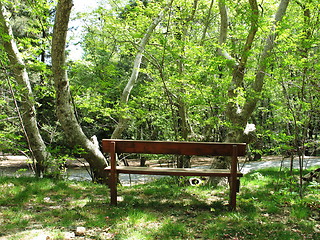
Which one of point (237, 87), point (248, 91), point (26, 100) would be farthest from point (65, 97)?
point (248, 91)

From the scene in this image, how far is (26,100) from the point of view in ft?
21.0

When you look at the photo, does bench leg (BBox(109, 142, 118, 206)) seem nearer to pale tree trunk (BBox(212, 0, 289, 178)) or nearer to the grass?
the grass

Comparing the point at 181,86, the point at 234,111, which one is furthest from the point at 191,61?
the point at 234,111

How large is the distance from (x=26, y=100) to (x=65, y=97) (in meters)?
0.96

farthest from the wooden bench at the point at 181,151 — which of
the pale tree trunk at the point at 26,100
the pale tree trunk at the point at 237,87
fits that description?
the pale tree trunk at the point at 26,100

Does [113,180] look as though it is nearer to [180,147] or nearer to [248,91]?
[180,147]

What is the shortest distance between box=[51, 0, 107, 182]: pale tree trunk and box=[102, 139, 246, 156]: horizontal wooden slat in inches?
94.7

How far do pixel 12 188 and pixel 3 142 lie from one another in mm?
1596

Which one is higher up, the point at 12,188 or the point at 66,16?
the point at 66,16

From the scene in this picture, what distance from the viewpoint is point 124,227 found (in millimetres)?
3348

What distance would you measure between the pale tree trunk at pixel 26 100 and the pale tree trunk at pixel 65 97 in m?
0.75

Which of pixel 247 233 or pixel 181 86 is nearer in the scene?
pixel 247 233

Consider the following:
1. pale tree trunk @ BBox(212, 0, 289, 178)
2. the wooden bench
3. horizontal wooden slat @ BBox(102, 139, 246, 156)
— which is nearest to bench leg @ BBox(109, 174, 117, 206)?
the wooden bench

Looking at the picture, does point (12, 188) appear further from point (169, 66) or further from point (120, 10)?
point (120, 10)
